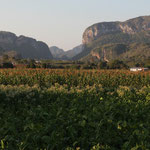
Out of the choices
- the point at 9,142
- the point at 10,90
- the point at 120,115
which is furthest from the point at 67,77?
the point at 9,142

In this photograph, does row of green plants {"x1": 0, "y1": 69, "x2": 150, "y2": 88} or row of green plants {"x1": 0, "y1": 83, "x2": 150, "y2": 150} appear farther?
row of green plants {"x1": 0, "y1": 69, "x2": 150, "y2": 88}

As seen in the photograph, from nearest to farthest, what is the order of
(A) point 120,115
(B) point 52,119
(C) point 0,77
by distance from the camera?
1. (B) point 52,119
2. (A) point 120,115
3. (C) point 0,77

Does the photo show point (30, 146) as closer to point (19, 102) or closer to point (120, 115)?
point (120, 115)

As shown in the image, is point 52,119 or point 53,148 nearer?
point 53,148

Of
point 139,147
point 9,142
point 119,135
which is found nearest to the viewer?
point 139,147

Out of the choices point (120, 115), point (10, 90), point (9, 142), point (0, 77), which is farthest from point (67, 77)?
point (9, 142)

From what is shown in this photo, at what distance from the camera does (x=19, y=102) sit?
322 inches

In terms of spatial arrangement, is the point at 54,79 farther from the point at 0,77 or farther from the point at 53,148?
the point at 53,148

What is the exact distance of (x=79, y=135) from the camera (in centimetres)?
461

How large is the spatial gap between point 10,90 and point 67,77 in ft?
40.7

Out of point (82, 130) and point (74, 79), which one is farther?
point (74, 79)

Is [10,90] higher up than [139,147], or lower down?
higher up

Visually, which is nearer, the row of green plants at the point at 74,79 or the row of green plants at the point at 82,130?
the row of green plants at the point at 82,130

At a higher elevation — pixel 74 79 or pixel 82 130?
pixel 74 79
